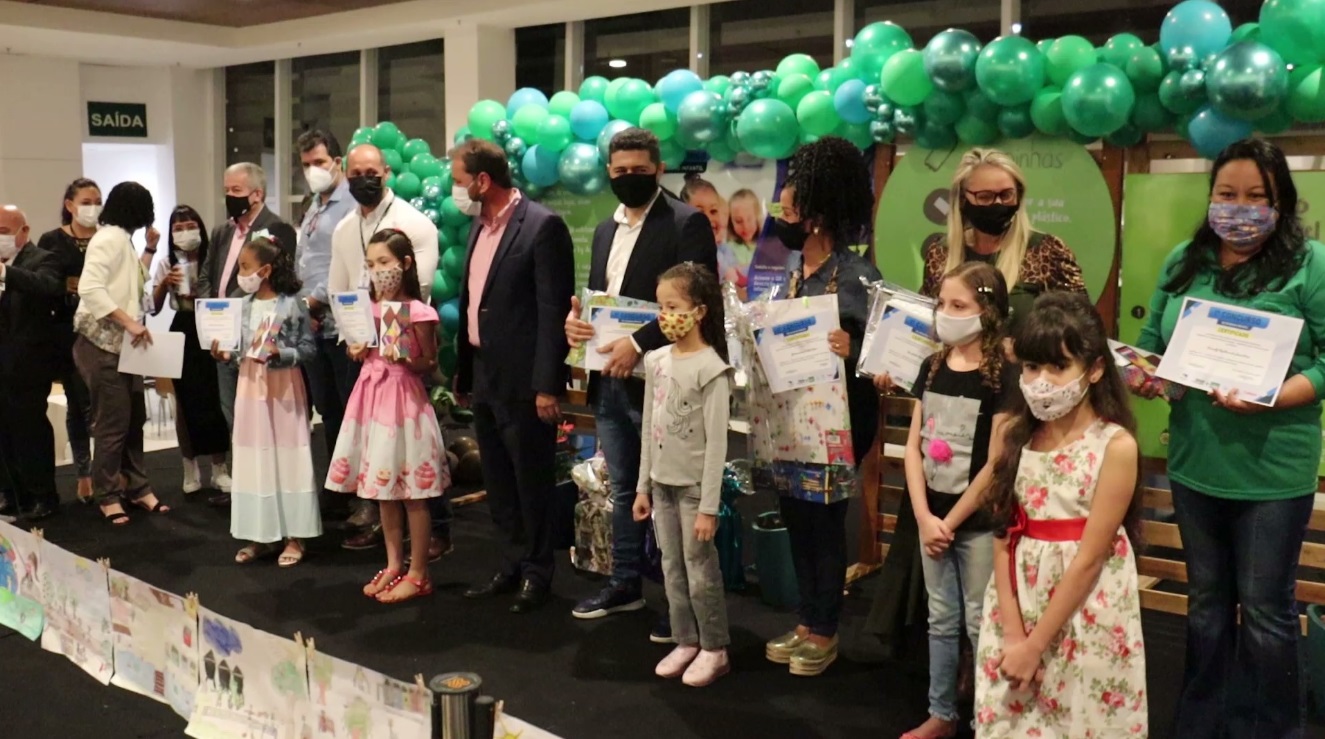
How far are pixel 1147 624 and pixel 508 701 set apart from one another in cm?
220

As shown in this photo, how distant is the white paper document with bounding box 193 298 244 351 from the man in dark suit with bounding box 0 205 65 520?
115 centimetres

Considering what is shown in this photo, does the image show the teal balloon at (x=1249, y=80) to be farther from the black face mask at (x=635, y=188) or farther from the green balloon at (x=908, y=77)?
the black face mask at (x=635, y=188)

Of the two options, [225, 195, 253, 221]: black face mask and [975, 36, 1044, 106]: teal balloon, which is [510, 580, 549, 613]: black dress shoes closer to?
[225, 195, 253, 221]: black face mask

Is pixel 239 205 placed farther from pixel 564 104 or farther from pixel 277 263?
pixel 564 104

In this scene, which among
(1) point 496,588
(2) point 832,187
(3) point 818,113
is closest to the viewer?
(2) point 832,187

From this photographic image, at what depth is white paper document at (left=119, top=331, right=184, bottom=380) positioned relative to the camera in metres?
5.05

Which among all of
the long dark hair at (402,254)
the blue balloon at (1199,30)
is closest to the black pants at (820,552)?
the long dark hair at (402,254)

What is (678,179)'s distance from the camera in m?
5.29

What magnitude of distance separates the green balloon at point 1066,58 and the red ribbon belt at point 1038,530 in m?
2.01

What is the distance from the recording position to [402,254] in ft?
13.3

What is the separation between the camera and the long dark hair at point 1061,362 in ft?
7.36

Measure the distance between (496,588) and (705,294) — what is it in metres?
1.57

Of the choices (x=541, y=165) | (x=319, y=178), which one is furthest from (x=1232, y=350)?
(x=319, y=178)

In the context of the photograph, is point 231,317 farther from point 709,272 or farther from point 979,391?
point 979,391
